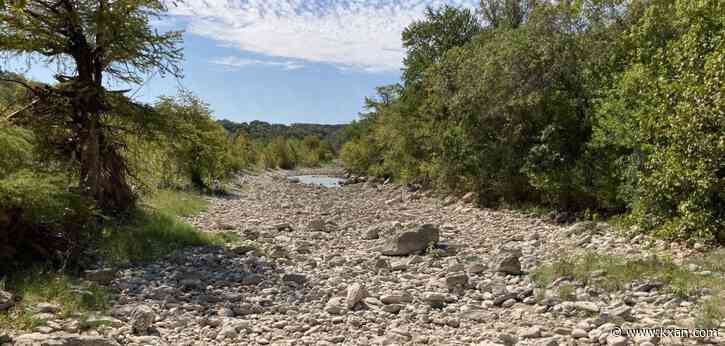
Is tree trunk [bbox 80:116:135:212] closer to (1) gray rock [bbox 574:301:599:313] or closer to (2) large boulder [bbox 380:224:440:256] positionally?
(2) large boulder [bbox 380:224:440:256]

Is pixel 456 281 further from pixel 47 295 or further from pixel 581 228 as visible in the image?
pixel 47 295

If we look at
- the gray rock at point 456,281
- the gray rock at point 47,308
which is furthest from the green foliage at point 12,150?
the gray rock at point 456,281

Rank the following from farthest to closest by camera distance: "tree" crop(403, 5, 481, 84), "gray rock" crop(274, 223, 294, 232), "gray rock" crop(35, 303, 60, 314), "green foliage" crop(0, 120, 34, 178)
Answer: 1. "tree" crop(403, 5, 481, 84)
2. "gray rock" crop(274, 223, 294, 232)
3. "green foliage" crop(0, 120, 34, 178)
4. "gray rock" crop(35, 303, 60, 314)

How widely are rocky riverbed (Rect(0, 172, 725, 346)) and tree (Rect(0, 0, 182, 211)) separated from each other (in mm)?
3440

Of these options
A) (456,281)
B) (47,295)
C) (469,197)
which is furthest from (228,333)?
(469,197)

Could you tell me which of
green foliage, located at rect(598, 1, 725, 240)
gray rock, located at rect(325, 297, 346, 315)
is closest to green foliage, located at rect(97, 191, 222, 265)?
gray rock, located at rect(325, 297, 346, 315)

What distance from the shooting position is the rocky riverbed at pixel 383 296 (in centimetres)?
632

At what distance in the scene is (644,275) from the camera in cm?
777

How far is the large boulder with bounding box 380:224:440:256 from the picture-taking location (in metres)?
11.5

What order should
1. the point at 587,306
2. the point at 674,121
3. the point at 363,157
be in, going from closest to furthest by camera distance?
1. the point at 587,306
2. the point at 674,121
3. the point at 363,157

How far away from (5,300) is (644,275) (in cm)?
927

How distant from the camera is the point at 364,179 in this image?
42.4m

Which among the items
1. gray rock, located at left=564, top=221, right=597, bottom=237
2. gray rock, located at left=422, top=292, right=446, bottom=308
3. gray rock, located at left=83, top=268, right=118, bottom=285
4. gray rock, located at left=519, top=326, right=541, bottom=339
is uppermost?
gray rock, located at left=564, top=221, right=597, bottom=237

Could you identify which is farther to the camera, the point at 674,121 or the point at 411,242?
the point at 411,242
